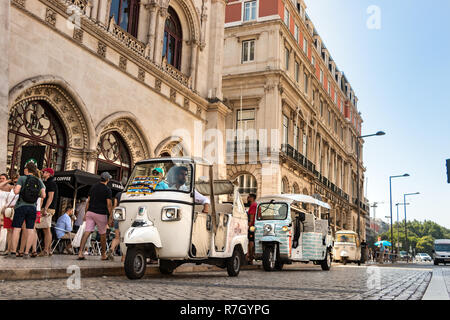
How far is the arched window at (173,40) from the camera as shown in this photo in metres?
20.2

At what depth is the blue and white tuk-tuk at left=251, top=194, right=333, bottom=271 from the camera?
13.5 metres

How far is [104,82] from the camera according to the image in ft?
51.0

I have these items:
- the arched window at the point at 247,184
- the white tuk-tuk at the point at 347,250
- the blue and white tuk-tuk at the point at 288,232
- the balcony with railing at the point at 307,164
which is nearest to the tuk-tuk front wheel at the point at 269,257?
the blue and white tuk-tuk at the point at 288,232

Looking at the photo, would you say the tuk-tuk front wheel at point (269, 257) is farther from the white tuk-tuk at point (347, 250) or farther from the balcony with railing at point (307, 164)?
the balcony with railing at point (307, 164)

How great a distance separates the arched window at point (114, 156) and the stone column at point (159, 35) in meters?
3.64

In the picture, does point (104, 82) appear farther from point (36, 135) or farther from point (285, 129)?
point (285, 129)

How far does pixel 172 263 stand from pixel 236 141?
24.0 m

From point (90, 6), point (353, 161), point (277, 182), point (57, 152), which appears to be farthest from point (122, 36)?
point (353, 161)

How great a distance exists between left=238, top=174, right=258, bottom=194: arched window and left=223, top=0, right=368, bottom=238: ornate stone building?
0.22ft

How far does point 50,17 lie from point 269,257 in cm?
918

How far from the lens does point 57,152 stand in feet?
48.1

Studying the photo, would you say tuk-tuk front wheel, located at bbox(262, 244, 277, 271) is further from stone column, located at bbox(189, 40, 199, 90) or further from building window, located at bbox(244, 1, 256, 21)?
building window, located at bbox(244, 1, 256, 21)

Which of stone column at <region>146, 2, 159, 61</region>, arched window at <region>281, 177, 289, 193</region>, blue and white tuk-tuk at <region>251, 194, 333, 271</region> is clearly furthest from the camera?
arched window at <region>281, 177, 289, 193</region>

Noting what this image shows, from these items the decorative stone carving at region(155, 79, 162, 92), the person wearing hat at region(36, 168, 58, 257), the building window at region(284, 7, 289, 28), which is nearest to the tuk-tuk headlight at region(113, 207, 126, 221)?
the person wearing hat at region(36, 168, 58, 257)
